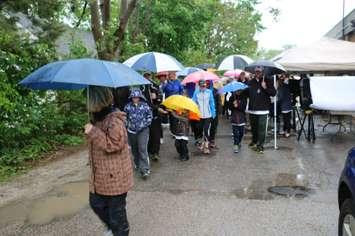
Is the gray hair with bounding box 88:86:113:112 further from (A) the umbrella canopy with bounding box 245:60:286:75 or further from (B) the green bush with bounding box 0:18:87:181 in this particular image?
(A) the umbrella canopy with bounding box 245:60:286:75

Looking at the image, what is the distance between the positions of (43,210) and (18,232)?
886mm

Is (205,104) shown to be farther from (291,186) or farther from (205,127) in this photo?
(291,186)

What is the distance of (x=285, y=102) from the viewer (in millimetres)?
13211

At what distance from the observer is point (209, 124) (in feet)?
35.0

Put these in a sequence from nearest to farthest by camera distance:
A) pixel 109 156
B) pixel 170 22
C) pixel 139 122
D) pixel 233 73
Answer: pixel 109 156 < pixel 139 122 < pixel 233 73 < pixel 170 22

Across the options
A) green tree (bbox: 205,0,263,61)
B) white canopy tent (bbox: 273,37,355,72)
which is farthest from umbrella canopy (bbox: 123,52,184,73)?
green tree (bbox: 205,0,263,61)

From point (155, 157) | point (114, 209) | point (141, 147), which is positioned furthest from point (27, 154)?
point (114, 209)

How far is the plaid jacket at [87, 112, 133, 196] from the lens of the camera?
452cm

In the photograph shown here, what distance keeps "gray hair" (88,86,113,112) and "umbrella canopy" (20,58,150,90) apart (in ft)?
0.31

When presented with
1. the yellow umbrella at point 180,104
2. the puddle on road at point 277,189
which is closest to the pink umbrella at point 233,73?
the yellow umbrella at point 180,104

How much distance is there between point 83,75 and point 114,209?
1.30 metres

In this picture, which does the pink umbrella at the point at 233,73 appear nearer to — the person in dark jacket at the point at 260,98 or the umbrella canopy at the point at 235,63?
the umbrella canopy at the point at 235,63

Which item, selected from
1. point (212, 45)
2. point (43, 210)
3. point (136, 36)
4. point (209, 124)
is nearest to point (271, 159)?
point (209, 124)

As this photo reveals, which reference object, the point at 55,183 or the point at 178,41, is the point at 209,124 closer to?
the point at 55,183
